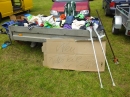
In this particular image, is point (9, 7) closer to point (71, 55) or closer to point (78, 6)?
point (78, 6)

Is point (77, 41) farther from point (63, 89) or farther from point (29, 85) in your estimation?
point (29, 85)

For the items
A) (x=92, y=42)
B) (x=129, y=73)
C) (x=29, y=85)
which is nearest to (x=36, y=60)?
(x=29, y=85)

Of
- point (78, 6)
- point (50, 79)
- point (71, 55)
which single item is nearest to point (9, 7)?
point (78, 6)

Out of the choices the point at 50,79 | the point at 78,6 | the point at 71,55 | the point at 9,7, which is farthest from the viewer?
the point at 9,7

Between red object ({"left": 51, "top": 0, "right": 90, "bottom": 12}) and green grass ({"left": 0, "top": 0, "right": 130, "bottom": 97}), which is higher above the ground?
red object ({"left": 51, "top": 0, "right": 90, "bottom": 12})

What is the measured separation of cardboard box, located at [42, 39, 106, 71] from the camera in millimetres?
3398

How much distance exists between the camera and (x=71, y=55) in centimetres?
347

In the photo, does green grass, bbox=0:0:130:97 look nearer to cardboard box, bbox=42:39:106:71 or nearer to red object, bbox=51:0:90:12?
cardboard box, bbox=42:39:106:71

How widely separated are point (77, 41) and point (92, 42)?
13.0 inches

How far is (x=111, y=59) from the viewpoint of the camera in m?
3.97

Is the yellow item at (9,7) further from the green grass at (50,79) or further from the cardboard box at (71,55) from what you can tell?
the cardboard box at (71,55)

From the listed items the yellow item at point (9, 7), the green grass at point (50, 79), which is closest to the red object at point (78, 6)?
the green grass at point (50, 79)

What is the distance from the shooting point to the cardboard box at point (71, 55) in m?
3.40

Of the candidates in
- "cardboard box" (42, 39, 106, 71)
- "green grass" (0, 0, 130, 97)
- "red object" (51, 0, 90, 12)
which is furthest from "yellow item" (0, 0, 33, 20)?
"cardboard box" (42, 39, 106, 71)
